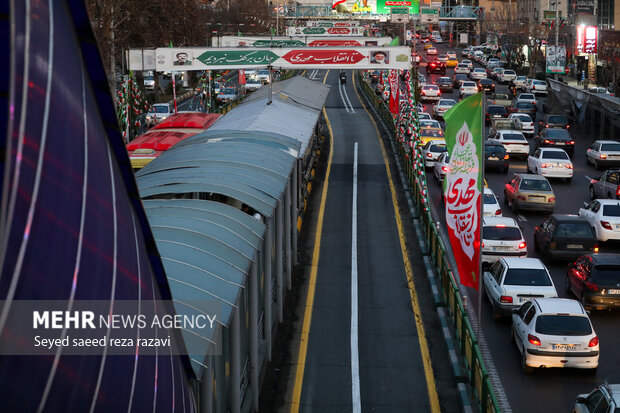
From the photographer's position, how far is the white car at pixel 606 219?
26938 millimetres

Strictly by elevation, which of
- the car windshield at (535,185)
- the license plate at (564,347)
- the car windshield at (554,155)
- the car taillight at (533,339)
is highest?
the car windshield at (554,155)

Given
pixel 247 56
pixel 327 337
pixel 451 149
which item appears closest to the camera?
pixel 451 149

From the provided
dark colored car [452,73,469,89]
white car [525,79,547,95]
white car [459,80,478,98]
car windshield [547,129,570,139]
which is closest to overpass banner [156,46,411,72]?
car windshield [547,129,570,139]

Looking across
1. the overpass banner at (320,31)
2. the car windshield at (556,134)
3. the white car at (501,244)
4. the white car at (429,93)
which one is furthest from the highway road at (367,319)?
the overpass banner at (320,31)

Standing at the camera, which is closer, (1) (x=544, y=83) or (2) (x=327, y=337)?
(2) (x=327, y=337)

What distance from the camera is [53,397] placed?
12.4 ft

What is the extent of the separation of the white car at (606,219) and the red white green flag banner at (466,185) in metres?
11.9

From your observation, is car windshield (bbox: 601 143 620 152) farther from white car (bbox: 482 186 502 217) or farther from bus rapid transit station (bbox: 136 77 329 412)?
bus rapid transit station (bbox: 136 77 329 412)

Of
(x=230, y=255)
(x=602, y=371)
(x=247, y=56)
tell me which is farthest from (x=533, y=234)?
(x=230, y=255)

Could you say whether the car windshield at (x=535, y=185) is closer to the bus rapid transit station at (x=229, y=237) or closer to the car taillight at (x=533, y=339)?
the bus rapid transit station at (x=229, y=237)

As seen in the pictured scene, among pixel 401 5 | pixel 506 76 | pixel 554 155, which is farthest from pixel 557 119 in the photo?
pixel 506 76

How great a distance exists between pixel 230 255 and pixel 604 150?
113 feet

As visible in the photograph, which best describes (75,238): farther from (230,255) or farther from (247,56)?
(247,56)

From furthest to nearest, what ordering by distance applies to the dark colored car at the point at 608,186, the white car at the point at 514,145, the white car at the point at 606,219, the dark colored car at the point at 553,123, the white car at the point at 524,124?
the white car at the point at 524,124 → the dark colored car at the point at 553,123 → the white car at the point at 514,145 → the dark colored car at the point at 608,186 → the white car at the point at 606,219
